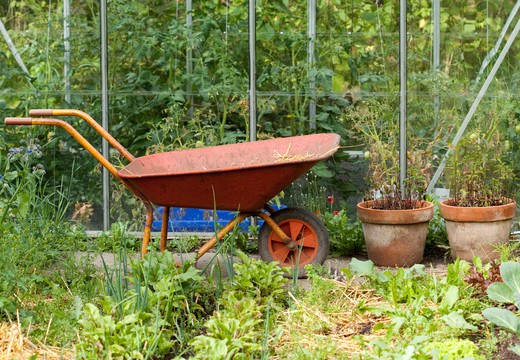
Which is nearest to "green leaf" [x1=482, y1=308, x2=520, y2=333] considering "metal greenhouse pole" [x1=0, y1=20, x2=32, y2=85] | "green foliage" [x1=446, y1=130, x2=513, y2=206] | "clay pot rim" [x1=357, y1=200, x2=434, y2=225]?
"clay pot rim" [x1=357, y1=200, x2=434, y2=225]

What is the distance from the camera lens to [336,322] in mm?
4250

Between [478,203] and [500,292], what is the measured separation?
1630mm

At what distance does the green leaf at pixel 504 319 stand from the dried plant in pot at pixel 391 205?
1463 millimetres

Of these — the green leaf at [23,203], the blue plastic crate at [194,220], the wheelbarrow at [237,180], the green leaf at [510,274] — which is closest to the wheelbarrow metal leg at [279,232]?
the wheelbarrow at [237,180]

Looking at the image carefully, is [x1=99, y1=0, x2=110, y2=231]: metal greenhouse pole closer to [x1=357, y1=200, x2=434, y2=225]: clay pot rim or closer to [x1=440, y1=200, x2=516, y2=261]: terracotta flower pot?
[x1=357, y1=200, x2=434, y2=225]: clay pot rim

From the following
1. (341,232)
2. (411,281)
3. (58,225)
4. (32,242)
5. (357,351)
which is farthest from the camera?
(341,232)

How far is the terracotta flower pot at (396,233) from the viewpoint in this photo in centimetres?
541

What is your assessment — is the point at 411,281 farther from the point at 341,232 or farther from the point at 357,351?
the point at 341,232

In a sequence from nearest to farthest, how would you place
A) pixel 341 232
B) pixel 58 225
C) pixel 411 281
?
pixel 411 281 → pixel 58 225 → pixel 341 232

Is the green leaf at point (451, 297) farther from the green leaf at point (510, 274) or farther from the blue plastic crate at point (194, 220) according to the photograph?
the blue plastic crate at point (194, 220)

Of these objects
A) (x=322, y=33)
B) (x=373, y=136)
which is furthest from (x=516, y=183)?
(x=322, y=33)

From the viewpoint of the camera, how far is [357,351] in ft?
12.8

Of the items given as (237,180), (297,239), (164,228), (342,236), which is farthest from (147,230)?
(342,236)

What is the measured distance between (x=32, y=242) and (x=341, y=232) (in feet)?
5.95
